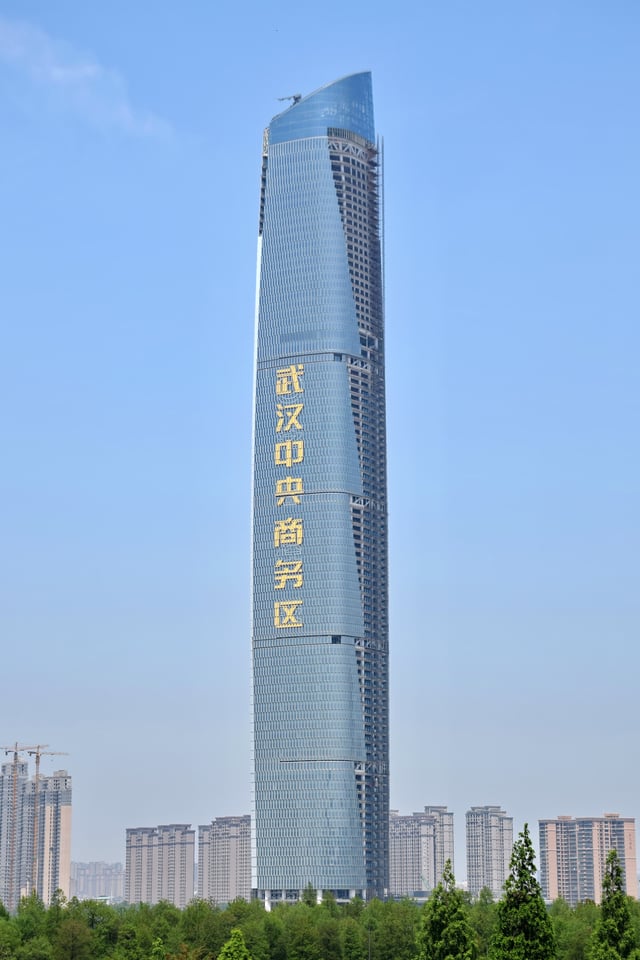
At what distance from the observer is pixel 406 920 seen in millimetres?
160125

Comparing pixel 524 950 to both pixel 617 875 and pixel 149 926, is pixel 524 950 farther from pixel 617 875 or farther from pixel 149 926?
pixel 149 926

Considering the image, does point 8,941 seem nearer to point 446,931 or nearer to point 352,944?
point 352,944

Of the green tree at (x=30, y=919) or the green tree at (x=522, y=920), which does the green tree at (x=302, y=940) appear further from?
the green tree at (x=522, y=920)

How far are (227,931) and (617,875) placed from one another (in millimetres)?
83233

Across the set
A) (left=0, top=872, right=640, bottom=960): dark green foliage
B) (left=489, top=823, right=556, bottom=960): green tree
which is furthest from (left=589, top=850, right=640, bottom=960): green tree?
(left=0, top=872, right=640, bottom=960): dark green foliage

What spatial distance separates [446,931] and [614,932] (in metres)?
7.68

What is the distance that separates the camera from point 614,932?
249ft

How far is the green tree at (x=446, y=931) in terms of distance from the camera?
75.1 meters

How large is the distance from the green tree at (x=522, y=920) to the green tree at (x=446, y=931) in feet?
5.16

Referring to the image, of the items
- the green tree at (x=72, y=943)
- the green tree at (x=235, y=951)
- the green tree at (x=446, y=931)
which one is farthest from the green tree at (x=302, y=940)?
the green tree at (x=446, y=931)

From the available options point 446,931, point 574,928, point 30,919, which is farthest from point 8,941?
point 446,931

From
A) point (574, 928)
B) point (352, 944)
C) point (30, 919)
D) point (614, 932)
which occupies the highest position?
point (614, 932)

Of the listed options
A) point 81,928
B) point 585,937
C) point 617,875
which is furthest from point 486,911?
point 617,875

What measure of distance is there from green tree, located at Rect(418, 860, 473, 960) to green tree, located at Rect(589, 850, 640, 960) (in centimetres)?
582
